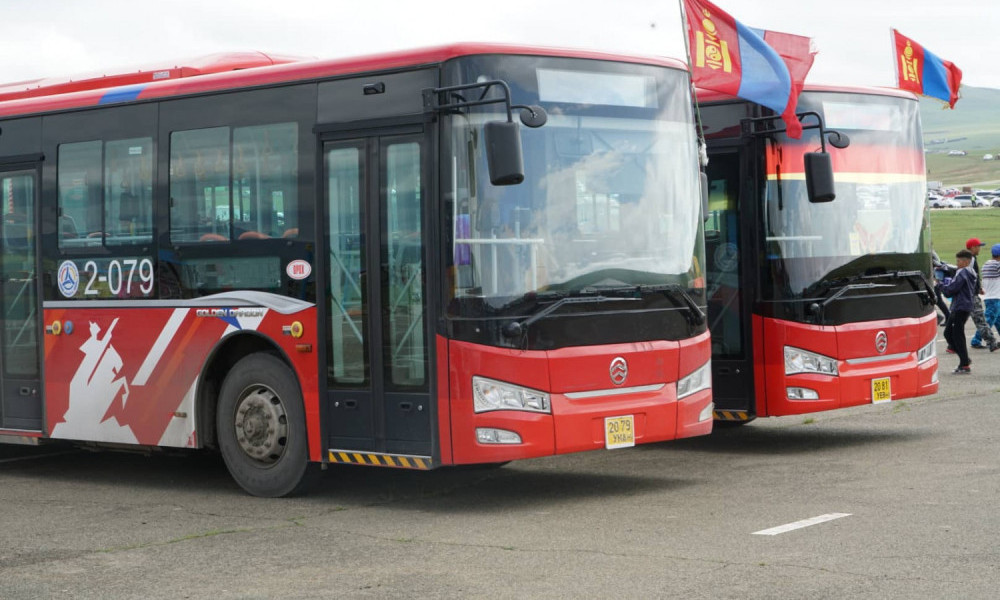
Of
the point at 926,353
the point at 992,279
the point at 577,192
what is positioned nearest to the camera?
the point at 577,192

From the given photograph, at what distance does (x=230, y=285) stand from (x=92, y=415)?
1895 millimetres

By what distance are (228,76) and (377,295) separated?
218 centimetres

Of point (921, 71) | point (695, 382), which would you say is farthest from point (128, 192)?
point (921, 71)

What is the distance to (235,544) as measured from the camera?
875cm

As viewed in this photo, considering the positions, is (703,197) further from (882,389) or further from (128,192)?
(128,192)

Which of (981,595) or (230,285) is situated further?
(230,285)

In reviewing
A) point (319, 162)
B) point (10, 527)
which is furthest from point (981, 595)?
point (10, 527)

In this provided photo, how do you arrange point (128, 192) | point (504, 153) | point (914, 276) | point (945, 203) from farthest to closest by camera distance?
point (945, 203) < point (914, 276) < point (128, 192) < point (504, 153)

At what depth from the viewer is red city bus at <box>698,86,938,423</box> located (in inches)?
487

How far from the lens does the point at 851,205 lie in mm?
12672

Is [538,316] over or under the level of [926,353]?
over

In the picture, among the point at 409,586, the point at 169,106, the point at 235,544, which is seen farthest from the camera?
the point at 169,106

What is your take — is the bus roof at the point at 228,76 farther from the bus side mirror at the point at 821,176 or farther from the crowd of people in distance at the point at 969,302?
the crowd of people in distance at the point at 969,302

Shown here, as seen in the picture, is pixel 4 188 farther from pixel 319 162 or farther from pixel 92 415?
pixel 319 162
